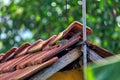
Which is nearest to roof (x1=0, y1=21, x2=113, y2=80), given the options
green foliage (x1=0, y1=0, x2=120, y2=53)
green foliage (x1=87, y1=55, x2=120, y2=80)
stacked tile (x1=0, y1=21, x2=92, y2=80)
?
stacked tile (x1=0, y1=21, x2=92, y2=80)

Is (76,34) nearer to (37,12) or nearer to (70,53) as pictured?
(70,53)

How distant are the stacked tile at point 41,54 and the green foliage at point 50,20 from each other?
6.53 m

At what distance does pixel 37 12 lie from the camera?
16.5m

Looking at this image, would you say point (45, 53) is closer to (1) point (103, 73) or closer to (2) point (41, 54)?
(2) point (41, 54)

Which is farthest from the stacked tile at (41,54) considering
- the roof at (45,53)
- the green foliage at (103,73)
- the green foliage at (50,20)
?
the green foliage at (50,20)

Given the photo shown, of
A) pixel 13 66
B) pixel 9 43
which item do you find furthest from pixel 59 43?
pixel 9 43

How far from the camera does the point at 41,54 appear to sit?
4.69 meters

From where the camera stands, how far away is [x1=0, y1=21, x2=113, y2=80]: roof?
14.0 feet

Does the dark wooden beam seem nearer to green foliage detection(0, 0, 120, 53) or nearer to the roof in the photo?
the roof

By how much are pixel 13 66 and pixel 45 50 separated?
0.39 m

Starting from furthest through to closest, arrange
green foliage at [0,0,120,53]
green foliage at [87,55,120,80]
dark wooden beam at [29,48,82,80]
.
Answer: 1. green foliage at [0,0,120,53]
2. dark wooden beam at [29,48,82,80]
3. green foliage at [87,55,120,80]

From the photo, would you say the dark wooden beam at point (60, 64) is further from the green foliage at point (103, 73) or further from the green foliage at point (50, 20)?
the green foliage at point (50, 20)

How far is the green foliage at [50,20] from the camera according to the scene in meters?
13.6

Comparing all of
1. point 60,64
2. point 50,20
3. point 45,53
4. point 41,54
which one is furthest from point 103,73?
point 50,20
